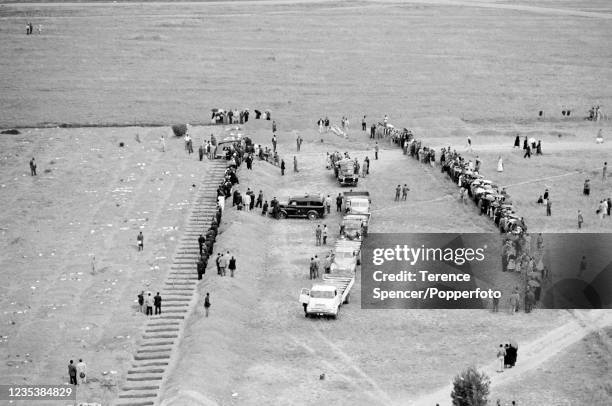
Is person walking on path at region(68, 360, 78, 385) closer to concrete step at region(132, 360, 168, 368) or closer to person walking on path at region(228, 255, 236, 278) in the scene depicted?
concrete step at region(132, 360, 168, 368)

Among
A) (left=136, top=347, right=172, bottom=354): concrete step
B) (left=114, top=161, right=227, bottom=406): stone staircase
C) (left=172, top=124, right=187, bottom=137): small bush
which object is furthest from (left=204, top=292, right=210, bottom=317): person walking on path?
(left=172, top=124, right=187, bottom=137): small bush

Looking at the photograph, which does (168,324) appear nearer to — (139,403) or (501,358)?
(139,403)

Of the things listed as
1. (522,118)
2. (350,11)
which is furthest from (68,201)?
(350,11)

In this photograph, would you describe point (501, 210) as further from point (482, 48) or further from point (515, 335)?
point (482, 48)

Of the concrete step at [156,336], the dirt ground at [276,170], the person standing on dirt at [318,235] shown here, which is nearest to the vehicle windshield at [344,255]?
the dirt ground at [276,170]

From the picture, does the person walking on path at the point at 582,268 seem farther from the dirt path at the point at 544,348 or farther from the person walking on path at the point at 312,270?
the person walking on path at the point at 312,270

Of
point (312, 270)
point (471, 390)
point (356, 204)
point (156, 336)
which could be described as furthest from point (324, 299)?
point (356, 204)
